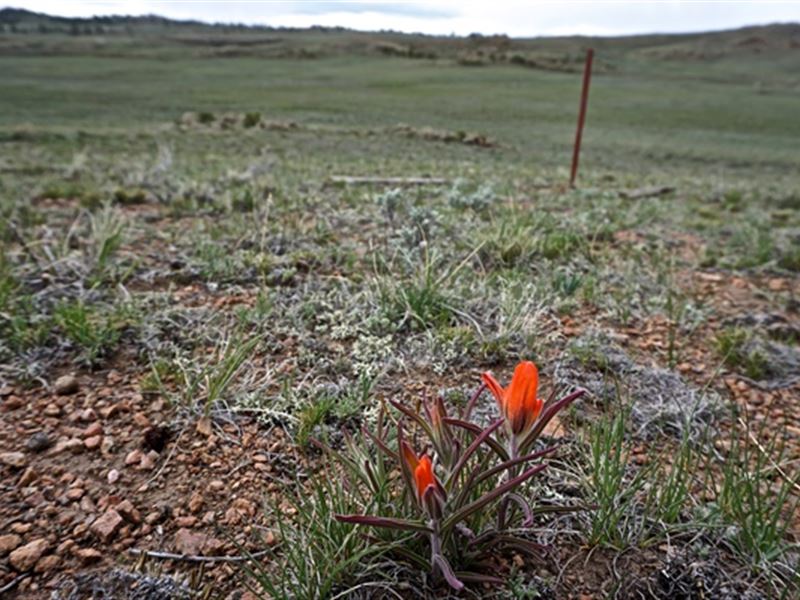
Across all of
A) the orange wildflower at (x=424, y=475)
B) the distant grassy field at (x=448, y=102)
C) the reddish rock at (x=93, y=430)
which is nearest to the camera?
the orange wildflower at (x=424, y=475)


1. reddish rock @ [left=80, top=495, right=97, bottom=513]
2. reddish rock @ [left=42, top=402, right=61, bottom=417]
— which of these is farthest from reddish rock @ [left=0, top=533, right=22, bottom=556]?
reddish rock @ [left=42, top=402, right=61, bottom=417]

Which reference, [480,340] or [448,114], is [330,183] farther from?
[448,114]

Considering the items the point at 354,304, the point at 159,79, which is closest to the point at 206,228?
the point at 354,304

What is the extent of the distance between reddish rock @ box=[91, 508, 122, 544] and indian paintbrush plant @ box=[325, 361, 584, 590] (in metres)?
0.59

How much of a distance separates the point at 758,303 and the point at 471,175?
170 inches

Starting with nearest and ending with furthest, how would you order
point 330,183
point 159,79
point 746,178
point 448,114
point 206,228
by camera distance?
point 206,228 → point 330,183 → point 746,178 → point 448,114 → point 159,79

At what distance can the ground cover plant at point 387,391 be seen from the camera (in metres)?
1.26

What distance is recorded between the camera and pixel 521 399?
1.13 metres

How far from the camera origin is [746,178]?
30.8ft

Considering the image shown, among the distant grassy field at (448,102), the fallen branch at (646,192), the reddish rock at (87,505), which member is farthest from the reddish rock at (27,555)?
the distant grassy field at (448,102)

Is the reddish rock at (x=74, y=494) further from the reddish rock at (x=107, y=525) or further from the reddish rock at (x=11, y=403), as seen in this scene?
the reddish rock at (x=11, y=403)

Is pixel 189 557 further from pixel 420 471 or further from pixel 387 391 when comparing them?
pixel 387 391

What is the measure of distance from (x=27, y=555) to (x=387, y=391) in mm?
1080

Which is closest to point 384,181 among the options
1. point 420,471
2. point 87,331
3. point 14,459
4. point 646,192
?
point 646,192
